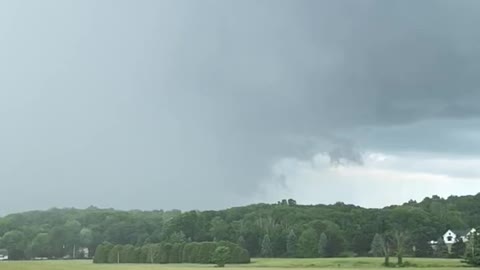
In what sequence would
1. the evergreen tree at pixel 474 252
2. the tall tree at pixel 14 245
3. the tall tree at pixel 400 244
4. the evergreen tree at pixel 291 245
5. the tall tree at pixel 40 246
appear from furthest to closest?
the tall tree at pixel 40 246 < the tall tree at pixel 14 245 < the evergreen tree at pixel 291 245 < the tall tree at pixel 400 244 < the evergreen tree at pixel 474 252

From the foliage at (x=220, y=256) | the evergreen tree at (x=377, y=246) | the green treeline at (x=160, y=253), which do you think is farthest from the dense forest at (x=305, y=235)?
the foliage at (x=220, y=256)

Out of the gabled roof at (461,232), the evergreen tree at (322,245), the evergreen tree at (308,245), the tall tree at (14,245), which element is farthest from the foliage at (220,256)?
the tall tree at (14,245)

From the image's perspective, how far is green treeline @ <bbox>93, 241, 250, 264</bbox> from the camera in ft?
536

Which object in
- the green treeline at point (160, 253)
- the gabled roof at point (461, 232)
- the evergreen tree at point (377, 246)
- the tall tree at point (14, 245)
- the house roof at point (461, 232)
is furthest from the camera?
the tall tree at point (14, 245)

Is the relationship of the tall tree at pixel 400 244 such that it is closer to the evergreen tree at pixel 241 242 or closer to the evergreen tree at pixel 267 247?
the evergreen tree at pixel 267 247

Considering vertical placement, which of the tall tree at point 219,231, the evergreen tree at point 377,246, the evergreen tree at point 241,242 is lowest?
the evergreen tree at point 377,246

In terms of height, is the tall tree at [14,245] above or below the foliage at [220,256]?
above

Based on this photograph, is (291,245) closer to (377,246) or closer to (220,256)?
(377,246)

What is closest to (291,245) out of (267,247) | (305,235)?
(305,235)

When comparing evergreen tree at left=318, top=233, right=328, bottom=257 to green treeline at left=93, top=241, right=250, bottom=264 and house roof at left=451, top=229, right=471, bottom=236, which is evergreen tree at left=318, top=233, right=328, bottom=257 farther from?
house roof at left=451, top=229, right=471, bottom=236

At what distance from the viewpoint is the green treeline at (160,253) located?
536ft

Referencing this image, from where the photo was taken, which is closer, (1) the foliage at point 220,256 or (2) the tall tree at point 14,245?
(1) the foliage at point 220,256

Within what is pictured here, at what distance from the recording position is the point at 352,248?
17700cm

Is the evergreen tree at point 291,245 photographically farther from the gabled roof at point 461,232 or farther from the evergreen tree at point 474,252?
the evergreen tree at point 474,252
